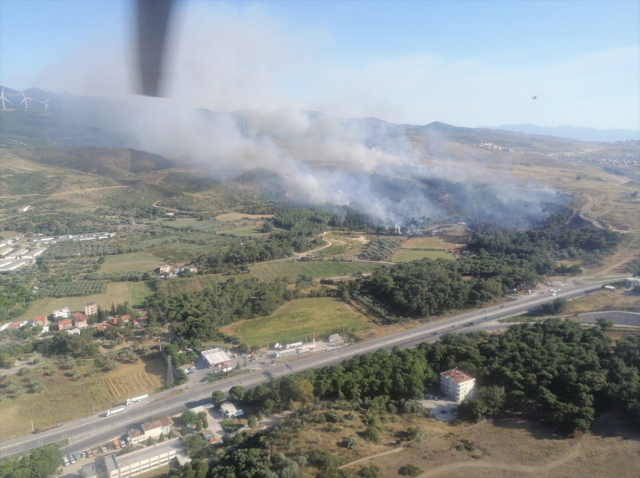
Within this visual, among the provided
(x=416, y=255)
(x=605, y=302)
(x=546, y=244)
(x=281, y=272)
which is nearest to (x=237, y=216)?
(x=281, y=272)

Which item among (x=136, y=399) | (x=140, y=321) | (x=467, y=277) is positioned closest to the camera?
(x=136, y=399)

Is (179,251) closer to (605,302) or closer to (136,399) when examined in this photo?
(136,399)

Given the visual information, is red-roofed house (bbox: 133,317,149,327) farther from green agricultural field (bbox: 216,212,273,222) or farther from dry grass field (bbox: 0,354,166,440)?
green agricultural field (bbox: 216,212,273,222)

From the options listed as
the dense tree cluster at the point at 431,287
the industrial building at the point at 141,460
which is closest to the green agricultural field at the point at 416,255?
the dense tree cluster at the point at 431,287

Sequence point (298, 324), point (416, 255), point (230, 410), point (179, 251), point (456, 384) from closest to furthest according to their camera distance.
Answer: point (230, 410) < point (456, 384) < point (298, 324) < point (416, 255) < point (179, 251)

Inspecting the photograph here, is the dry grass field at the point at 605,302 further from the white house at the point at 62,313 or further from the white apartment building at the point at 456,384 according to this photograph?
the white house at the point at 62,313

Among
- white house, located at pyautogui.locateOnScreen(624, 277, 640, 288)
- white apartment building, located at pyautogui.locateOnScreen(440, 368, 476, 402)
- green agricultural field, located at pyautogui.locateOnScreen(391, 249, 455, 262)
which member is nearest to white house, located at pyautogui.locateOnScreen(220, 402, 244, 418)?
white apartment building, located at pyautogui.locateOnScreen(440, 368, 476, 402)

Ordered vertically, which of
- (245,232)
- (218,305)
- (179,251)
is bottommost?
(179,251)

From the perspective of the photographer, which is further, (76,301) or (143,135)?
(143,135)
